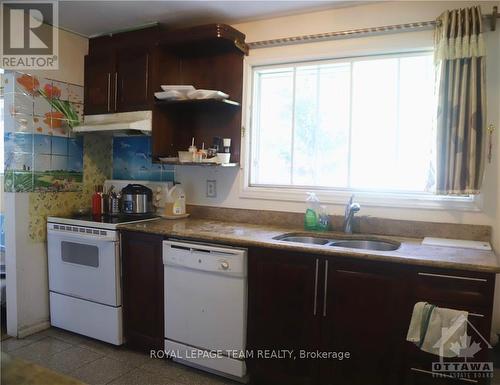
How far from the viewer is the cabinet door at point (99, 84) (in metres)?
3.10

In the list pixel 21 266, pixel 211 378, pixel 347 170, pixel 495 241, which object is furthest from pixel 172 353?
pixel 495 241

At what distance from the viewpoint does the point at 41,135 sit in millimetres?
2934

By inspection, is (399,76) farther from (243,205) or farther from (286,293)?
(286,293)

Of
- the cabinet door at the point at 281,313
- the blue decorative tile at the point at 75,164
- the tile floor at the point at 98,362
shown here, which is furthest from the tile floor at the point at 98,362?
the blue decorative tile at the point at 75,164


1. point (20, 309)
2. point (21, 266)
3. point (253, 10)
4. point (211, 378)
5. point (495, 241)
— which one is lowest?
point (211, 378)

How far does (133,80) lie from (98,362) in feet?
6.90

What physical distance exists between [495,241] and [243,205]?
1697 mm

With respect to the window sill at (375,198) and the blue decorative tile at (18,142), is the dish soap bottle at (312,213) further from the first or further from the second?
the blue decorative tile at (18,142)

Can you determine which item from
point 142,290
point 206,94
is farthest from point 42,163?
point 206,94

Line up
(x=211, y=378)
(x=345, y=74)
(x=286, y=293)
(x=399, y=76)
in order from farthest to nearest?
(x=345, y=74)
(x=399, y=76)
(x=211, y=378)
(x=286, y=293)

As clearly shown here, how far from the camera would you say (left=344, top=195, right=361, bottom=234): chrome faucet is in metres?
2.38

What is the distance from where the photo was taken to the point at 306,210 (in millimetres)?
2635

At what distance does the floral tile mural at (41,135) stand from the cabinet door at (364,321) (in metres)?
2.35

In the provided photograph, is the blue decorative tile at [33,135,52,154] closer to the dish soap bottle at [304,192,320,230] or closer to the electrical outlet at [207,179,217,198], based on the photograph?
the electrical outlet at [207,179,217,198]
